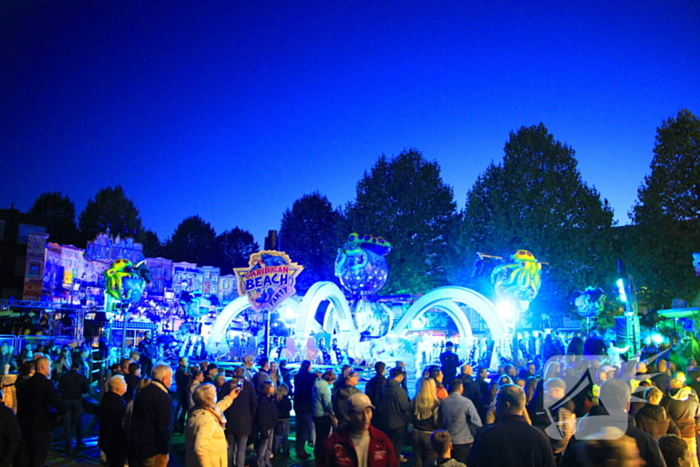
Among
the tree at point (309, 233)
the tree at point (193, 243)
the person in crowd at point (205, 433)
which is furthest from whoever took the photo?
the tree at point (193, 243)

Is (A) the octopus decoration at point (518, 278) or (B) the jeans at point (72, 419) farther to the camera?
(A) the octopus decoration at point (518, 278)

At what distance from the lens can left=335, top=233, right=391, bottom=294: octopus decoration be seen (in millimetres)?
20531

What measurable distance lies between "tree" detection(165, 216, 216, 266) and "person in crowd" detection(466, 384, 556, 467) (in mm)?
58493

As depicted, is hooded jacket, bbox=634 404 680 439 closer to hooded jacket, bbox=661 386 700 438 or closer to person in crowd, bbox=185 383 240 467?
hooded jacket, bbox=661 386 700 438

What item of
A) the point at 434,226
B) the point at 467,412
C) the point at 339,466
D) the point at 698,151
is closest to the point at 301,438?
the point at 467,412

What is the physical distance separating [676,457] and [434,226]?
3470 cm

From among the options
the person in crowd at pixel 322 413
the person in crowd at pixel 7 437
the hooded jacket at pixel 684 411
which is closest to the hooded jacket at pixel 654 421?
the hooded jacket at pixel 684 411

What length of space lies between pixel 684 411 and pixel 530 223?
26318mm

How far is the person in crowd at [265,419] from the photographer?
9008mm

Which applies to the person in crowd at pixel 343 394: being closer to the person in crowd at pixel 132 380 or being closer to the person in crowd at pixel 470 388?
the person in crowd at pixel 470 388

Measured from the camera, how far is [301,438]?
10.2 m

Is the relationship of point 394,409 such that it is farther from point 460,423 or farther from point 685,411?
point 685,411

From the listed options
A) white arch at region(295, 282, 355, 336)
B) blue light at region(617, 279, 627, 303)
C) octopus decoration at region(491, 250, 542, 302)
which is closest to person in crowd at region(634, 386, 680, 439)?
blue light at region(617, 279, 627, 303)

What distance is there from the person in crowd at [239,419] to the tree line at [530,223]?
564 inches
